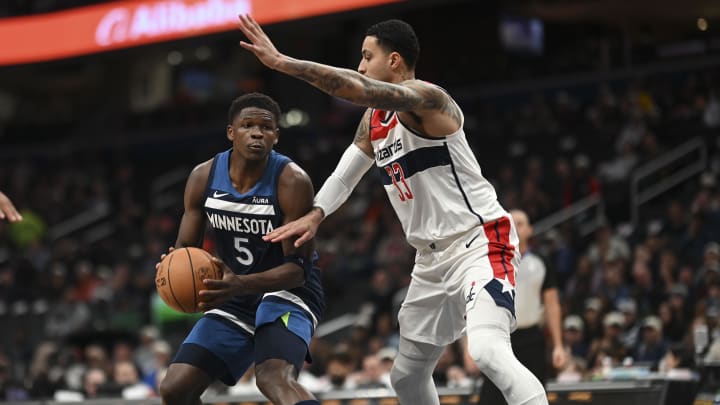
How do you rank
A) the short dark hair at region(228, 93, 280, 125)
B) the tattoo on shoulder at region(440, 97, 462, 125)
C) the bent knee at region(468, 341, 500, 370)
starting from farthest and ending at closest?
the short dark hair at region(228, 93, 280, 125) → the tattoo on shoulder at region(440, 97, 462, 125) → the bent knee at region(468, 341, 500, 370)

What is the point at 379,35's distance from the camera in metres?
5.86

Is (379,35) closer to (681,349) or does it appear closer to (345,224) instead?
(681,349)

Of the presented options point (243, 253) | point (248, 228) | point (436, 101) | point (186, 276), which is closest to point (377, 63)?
point (436, 101)

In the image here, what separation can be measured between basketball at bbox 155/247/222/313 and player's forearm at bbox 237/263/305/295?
14 centimetres

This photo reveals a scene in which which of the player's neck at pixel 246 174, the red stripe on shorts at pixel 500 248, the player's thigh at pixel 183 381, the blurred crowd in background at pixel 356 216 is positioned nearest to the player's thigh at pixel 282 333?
the player's thigh at pixel 183 381

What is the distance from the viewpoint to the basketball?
5.54 metres

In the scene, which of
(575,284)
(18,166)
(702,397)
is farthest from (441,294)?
(18,166)

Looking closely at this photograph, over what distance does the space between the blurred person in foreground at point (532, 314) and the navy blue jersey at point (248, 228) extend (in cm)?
202

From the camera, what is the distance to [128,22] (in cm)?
1816

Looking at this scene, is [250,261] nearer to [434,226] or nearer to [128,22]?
[434,226]

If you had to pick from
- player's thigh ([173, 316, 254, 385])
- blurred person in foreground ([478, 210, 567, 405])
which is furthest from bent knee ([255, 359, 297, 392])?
blurred person in foreground ([478, 210, 567, 405])

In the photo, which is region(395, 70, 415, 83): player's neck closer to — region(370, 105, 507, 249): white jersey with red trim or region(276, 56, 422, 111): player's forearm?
region(370, 105, 507, 249): white jersey with red trim

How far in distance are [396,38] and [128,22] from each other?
43.0 feet

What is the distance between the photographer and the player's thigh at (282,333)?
567 centimetres
